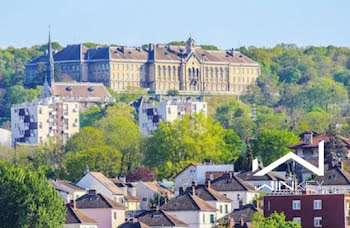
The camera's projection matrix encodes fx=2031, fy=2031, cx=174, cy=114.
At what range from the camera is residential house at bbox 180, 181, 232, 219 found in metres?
105

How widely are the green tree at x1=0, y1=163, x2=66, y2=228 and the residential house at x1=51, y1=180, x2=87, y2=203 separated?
14.7 m

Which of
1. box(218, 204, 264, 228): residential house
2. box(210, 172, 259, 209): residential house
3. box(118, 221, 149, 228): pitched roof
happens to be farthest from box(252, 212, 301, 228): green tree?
box(210, 172, 259, 209): residential house

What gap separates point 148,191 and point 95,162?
A: 53.1 ft

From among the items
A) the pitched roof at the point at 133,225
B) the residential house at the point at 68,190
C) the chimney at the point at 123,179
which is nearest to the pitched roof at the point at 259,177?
the chimney at the point at 123,179

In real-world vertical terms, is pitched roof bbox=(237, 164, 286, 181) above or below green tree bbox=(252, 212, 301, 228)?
below

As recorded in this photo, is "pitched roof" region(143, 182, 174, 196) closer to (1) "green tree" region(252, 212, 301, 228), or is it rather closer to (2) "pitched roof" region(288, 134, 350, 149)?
(2) "pitched roof" region(288, 134, 350, 149)

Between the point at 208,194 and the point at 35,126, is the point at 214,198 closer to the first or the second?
the point at 208,194

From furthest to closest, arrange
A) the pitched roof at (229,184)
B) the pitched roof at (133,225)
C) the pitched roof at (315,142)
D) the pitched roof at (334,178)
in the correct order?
1. the pitched roof at (315,142)
2. the pitched roof at (229,184)
3. the pitched roof at (334,178)
4. the pitched roof at (133,225)

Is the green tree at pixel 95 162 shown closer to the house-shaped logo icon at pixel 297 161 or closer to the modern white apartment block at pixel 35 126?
the house-shaped logo icon at pixel 297 161

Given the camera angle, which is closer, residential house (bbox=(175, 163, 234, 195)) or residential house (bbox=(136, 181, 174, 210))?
residential house (bbox=(136, 181, 174, 210))

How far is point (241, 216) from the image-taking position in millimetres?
97375

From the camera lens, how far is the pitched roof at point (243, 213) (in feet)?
317

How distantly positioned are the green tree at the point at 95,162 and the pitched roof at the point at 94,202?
24.8 metres

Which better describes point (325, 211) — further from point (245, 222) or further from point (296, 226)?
point (245, 222)
